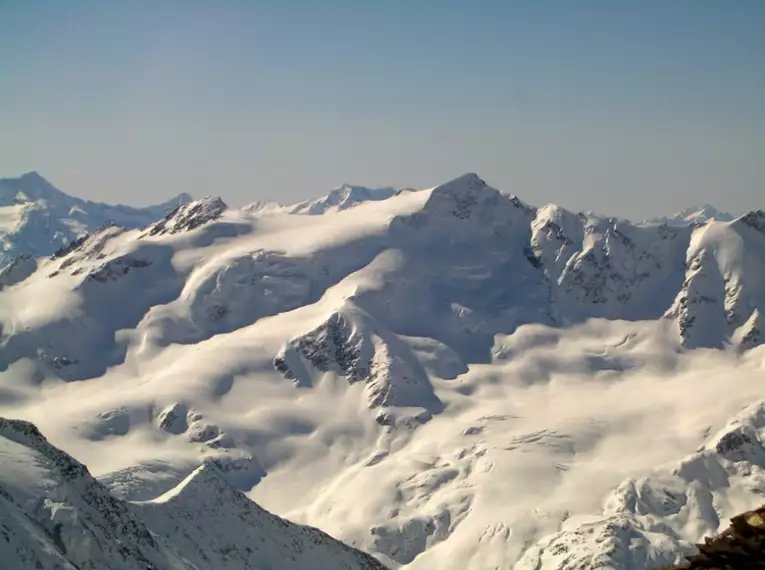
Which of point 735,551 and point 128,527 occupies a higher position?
point 735,551

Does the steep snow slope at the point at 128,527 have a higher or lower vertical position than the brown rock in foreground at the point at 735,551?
lower

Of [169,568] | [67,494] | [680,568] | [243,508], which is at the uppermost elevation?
[680,568]

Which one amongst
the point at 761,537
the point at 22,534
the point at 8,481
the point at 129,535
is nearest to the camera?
the point at 761,537

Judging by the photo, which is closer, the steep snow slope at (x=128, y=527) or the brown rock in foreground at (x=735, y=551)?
the brown rock in foreground at (x=735, y=551)

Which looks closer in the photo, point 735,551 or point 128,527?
point 735,551

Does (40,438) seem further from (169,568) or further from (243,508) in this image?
(243,508)

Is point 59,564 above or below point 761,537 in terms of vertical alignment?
below

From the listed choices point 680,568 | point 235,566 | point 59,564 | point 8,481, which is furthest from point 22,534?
point 680,568

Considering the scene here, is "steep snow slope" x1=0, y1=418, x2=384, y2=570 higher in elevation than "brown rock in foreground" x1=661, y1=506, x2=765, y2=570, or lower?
lower
